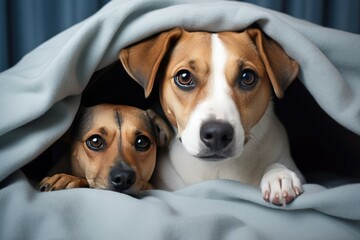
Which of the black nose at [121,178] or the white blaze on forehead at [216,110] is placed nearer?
the white blaze on forehead at [216,110]

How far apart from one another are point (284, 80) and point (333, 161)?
1.98 feet

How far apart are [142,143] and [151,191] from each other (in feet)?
0.71

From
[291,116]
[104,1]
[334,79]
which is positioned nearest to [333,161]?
[291,116]

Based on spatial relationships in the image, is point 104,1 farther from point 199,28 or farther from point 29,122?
point 29,122

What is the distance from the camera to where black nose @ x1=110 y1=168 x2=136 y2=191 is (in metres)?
1.47

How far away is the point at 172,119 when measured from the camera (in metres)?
1.60

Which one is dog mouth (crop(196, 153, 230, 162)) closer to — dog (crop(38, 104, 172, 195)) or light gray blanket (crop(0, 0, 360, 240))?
light gray blanket (crop(0, 0, 360, 240))

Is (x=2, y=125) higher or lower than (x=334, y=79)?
lower

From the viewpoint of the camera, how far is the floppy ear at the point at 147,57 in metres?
1.53

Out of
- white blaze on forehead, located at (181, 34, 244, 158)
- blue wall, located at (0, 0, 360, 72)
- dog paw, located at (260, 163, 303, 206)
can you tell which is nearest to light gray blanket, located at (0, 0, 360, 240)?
dog paw, located at (260, 163, 303, 206)

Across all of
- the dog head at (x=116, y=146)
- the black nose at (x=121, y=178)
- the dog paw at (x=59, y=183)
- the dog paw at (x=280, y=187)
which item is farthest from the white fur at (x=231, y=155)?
the dog paw at (x=59, y=183)

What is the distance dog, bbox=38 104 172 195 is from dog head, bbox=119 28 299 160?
0.15 m

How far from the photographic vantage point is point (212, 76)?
4.83 ft

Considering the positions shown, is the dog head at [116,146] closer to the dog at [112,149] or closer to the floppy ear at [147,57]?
the dog at [112,149]
